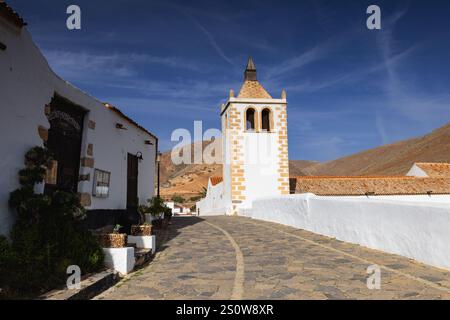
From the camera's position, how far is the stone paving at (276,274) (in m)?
5.34

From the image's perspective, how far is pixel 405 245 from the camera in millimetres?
7965

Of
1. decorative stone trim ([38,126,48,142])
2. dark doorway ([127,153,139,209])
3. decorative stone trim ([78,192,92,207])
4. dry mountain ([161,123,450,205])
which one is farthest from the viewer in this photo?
dry mountain ([161,123,450,205])

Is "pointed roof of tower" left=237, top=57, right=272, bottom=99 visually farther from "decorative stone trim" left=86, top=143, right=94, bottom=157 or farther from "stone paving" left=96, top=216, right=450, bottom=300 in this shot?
"decorative stone trim" left=86, top=143, right=94, bottom=157

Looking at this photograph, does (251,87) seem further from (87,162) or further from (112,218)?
(87,162)

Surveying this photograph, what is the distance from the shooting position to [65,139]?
322 inches

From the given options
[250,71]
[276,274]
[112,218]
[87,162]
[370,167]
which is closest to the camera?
[276,274]

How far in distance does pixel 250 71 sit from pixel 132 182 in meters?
18.4

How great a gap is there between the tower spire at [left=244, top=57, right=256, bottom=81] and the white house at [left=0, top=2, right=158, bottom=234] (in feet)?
52.8

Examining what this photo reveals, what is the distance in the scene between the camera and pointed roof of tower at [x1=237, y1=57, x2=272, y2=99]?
26.3 metres

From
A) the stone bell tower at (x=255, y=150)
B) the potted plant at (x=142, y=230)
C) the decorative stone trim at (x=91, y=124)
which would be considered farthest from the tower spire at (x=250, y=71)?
the potted plant at (x=142, y=230)

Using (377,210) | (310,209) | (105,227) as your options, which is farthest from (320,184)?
(105,227)

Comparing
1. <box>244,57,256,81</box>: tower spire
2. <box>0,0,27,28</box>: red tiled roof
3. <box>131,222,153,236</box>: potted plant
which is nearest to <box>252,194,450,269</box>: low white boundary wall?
<box>131,222,153,236</box>: potted plant

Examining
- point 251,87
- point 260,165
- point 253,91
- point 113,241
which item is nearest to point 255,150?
point 260,165
